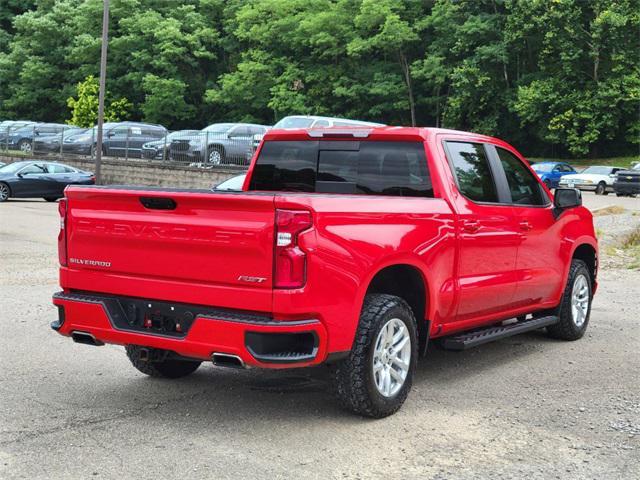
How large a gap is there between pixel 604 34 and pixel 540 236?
5524 centimetres

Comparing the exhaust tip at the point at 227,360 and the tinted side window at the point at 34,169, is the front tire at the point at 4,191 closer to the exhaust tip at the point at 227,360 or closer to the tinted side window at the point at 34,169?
the tinted side window at the point at 34,169

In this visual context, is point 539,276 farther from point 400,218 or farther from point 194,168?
point 194,168

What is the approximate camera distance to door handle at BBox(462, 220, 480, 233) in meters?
6.45

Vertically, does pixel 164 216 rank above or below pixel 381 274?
above

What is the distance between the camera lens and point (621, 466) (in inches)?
189

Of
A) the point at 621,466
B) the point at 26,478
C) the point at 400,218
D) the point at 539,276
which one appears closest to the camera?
the point at 26,478

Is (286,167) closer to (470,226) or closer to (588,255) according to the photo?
(470,226)

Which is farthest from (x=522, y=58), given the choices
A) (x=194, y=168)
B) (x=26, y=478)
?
(x=26, y=478)

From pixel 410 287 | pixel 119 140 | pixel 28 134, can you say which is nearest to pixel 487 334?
pixel 410 287

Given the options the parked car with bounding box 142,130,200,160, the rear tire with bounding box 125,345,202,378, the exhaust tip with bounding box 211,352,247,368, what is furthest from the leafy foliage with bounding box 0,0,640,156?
the exhaust tip with bounding box 211,352,247,368

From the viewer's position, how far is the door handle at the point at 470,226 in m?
6.45

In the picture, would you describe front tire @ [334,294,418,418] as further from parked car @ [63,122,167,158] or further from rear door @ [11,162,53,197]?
parked car @ [63,122,167,158]

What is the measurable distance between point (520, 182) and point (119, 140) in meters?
34.0

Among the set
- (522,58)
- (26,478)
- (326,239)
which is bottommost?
(26,478)
